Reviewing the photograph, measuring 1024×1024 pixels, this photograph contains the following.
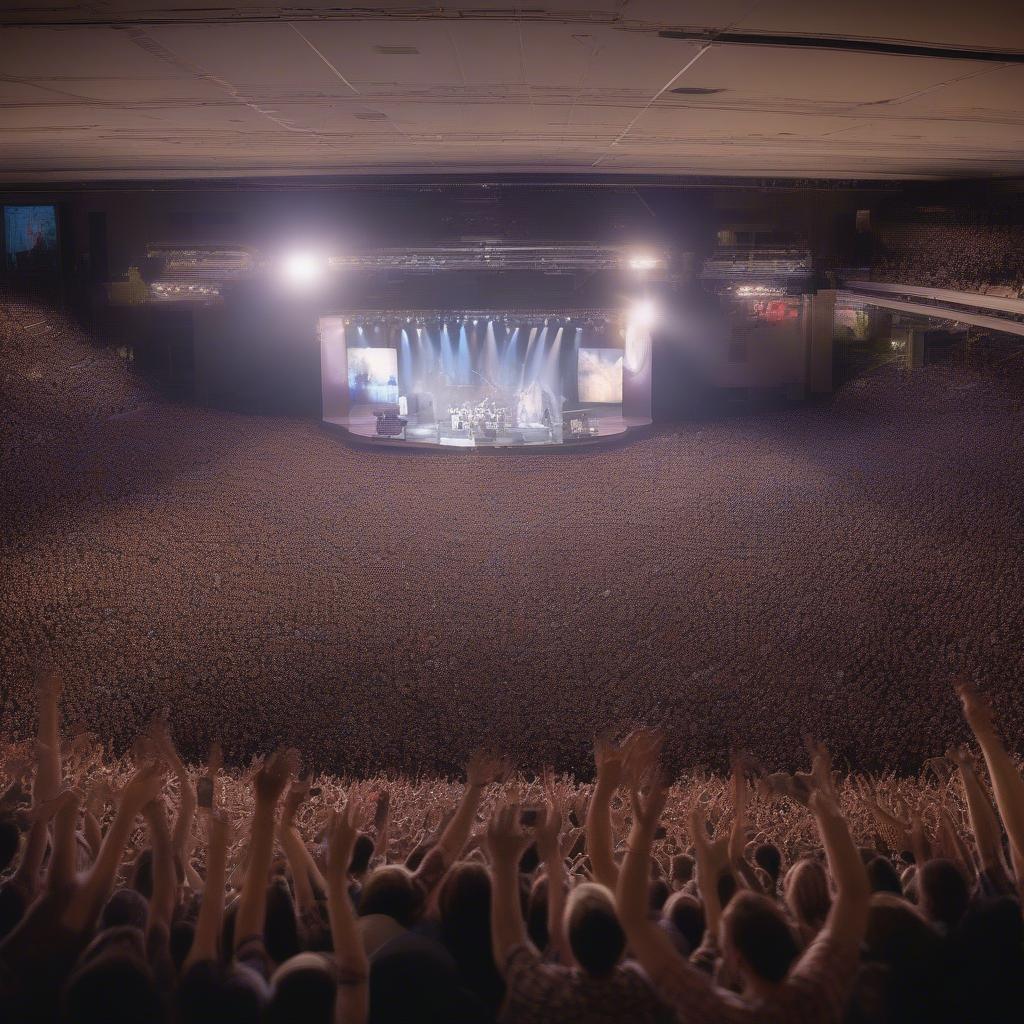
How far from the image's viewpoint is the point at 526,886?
5.32 feet

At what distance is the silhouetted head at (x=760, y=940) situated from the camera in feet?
3.58

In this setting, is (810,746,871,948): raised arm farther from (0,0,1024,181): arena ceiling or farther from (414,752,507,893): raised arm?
(0,0,1024,181): arena ceiling

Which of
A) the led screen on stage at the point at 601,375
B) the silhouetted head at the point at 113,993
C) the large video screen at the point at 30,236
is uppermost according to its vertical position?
the large video screen at the point at 30,236

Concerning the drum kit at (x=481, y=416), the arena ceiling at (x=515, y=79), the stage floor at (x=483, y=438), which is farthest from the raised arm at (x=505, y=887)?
the drum kit at (x=481, y=416)

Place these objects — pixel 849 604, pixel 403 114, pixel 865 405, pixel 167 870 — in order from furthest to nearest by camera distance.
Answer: pixel 865 405, pixel 849 604, pixel 403 114, pixel 167 870

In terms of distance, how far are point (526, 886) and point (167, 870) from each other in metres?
0.72

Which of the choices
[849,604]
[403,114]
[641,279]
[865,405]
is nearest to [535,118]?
[403,114]

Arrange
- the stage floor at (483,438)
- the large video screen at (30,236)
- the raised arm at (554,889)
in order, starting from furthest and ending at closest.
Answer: the stage floor at (483,438) → the large video screen at (30,236) → the raised arm at (554,889)

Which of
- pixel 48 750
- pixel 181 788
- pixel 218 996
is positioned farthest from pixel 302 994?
pixel 48 750

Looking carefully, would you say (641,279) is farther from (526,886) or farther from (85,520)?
(526,886)

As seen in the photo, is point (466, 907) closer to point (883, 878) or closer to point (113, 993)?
point (113, 993)

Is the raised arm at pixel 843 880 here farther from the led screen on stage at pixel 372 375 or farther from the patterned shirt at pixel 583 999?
the led screen on stage at pixel 372 375

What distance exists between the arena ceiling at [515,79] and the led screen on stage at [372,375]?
7410 millimetres

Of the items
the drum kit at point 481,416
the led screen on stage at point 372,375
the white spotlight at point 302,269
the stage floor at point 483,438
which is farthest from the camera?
the led screen on stage at point 372,375
